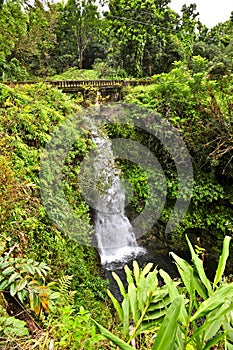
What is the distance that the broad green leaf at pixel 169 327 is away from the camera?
0.77 meters

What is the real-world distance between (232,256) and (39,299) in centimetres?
564

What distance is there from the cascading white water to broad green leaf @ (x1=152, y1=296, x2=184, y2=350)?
199 inches

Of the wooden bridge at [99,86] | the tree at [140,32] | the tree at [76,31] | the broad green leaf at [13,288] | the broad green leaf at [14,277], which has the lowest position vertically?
the broad green leaf at [13,288]

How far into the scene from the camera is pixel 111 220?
6.77m

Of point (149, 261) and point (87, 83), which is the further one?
point (87, 83)

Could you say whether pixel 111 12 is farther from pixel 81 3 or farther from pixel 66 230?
pixel 66 230

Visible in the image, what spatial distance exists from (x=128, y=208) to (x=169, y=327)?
6638 millimetres

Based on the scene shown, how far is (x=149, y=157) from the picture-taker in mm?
7781

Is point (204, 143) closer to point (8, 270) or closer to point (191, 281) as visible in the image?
point (191, 281)

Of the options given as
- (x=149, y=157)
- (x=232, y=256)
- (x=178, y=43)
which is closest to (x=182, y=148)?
(x=149, y=157)

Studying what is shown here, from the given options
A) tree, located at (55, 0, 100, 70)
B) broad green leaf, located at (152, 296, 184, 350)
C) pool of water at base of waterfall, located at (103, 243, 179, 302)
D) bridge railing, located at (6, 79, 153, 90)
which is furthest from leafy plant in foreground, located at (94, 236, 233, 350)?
tree, located at (55, 0, 100, 70)

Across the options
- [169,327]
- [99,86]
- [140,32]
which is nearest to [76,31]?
[140,32]

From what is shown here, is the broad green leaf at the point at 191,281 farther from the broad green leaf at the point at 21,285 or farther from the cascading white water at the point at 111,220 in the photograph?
the cascading white water at the point at 111,220

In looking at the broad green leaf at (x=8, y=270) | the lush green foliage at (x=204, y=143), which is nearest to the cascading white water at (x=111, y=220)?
the lush green foliage at (x=204, y=143)
